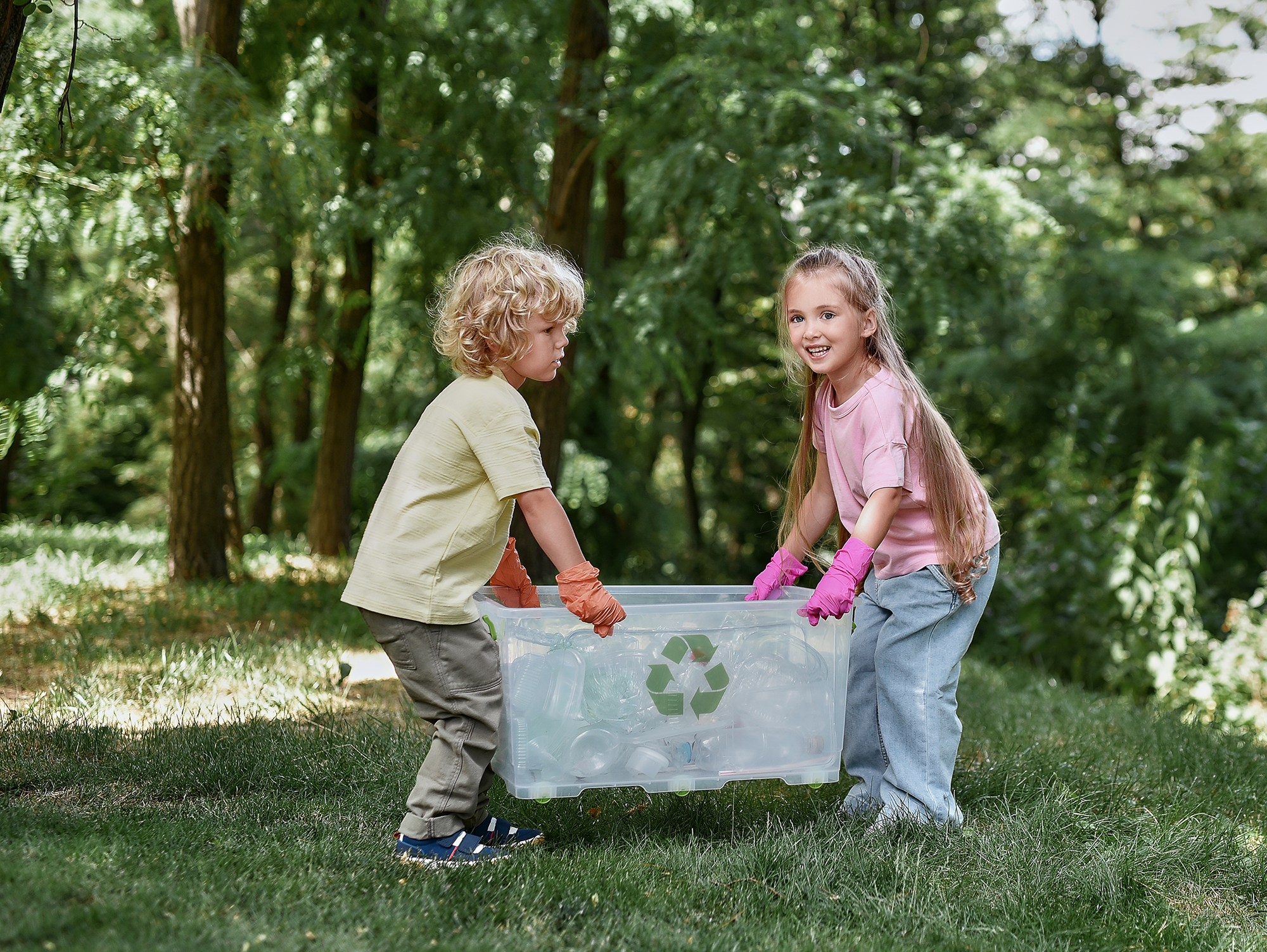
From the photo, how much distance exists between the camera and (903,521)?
9.50 feet

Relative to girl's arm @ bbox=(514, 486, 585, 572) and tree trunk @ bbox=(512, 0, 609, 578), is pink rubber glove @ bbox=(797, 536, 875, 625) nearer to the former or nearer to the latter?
girl's arm @ bbox=(514, 486, 585, 572)

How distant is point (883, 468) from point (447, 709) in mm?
Result: 1285

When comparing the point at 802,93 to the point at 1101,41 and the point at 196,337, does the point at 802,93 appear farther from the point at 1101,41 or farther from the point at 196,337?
the point at 1101,41

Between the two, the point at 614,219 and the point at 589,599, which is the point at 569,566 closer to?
the point at 589,599

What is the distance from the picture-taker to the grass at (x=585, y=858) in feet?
6.70

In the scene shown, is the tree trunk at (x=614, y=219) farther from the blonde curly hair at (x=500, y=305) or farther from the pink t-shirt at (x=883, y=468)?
the blonde curly hair at (x=500, y=305)

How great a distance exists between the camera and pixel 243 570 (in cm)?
673

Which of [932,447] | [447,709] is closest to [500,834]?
[447,709]

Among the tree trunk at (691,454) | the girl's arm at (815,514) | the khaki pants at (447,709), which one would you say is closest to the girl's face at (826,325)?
the girl's arm at (815,514)

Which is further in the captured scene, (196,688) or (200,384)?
(200,384)

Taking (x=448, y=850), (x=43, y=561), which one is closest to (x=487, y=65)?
(x=43, y=561)

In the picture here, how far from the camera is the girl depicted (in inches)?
111

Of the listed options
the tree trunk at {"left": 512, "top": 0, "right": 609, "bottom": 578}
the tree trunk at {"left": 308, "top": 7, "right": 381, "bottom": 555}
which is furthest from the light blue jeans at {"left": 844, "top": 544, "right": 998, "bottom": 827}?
the tree trunk at {"left": 308, "top": 7, "right": 381, "bottom": 555}

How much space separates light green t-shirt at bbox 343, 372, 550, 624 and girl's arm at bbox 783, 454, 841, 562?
1.02 m
